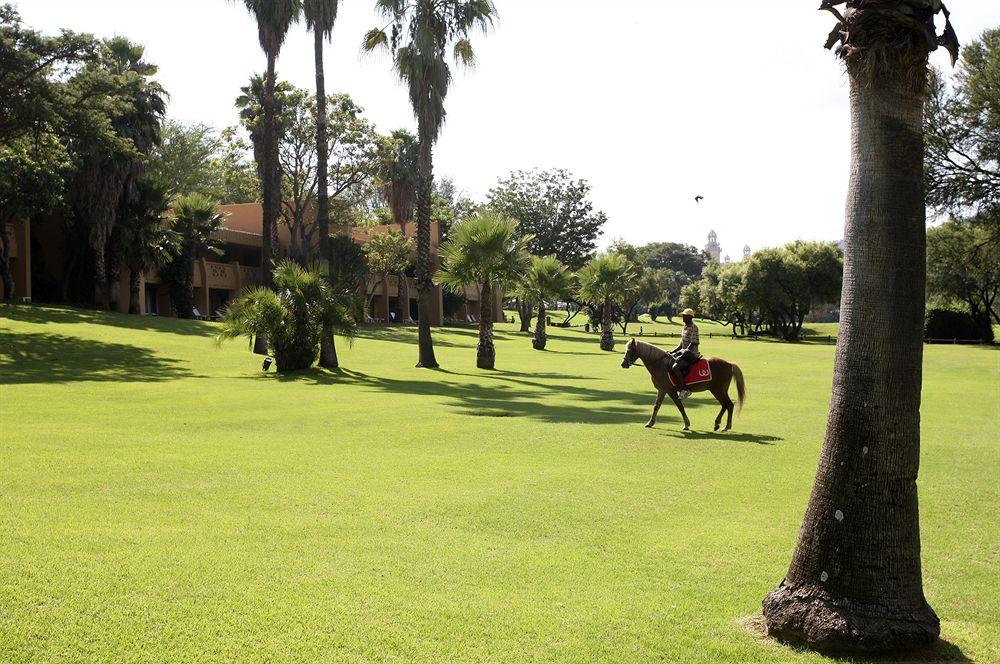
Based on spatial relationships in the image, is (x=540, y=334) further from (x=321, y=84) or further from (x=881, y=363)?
(x=881, y=363)

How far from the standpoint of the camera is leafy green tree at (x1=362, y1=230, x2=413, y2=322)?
5762cm

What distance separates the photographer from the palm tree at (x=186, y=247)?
45906 millimetres

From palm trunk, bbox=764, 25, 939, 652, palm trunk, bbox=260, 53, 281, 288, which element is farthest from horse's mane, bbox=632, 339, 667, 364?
palm trunk, bbox=260, 53, 281, 288

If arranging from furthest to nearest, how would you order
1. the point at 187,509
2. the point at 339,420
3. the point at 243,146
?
the point at 243,146
the point at 339,420
the point at 187,509

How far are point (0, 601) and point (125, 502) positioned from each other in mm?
2967

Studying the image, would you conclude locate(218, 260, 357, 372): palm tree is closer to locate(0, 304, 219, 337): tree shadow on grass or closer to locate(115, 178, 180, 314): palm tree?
locate(0, 304, 219, 337): tree shadow on grass

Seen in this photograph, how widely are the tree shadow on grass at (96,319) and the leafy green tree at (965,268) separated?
35.9m

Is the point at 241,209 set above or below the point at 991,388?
above

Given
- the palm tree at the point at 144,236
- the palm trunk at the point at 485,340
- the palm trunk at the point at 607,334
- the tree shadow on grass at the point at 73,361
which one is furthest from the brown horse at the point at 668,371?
the palm trunk at the point at 607,334

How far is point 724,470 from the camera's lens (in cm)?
1138

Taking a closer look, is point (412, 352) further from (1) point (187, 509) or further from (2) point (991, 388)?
(1) point (187, 509)

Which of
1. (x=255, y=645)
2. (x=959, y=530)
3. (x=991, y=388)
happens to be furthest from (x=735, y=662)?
(x=991, y=388)

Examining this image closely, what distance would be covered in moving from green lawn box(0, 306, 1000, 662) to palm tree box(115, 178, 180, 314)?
2541 cm

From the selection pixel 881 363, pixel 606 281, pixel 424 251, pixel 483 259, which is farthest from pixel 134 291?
pixel 881 363
